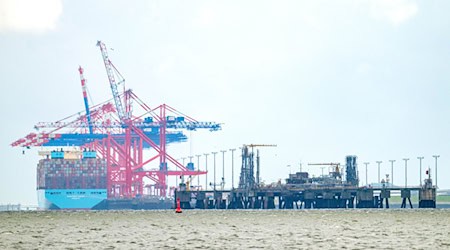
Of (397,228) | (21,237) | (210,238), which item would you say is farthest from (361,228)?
(21,237)

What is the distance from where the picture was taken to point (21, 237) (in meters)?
118

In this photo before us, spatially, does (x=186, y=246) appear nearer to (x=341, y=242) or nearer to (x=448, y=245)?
(x=341, y=242)

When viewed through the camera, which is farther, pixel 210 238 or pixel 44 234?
pixel 44 234

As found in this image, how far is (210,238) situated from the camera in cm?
11125

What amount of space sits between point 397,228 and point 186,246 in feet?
119

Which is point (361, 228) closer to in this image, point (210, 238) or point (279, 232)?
point (279, 232)

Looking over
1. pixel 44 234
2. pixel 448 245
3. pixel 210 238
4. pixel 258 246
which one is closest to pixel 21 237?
pixel 44 234

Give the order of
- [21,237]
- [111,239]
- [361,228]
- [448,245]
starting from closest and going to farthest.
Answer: [448,245]
[111,239]
[21,237]
[361,228]

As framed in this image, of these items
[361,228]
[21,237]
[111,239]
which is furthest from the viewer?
[361,228]

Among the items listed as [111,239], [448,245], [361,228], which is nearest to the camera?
[448,245]

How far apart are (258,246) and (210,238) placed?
1537 cm

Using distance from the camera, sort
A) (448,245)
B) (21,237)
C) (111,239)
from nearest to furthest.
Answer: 1. (448,245)
2. (111,239)
3. (21,237)

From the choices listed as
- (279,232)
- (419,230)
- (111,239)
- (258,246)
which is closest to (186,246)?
(258,246)

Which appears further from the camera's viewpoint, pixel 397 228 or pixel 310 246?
pixel 397 228
